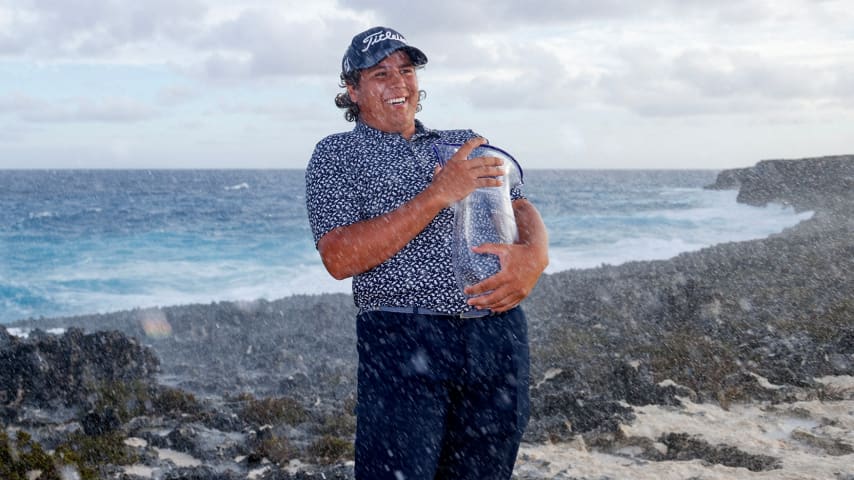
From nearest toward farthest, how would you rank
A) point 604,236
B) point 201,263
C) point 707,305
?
1. point 707,305
2. point 201,263
3. point 604,236

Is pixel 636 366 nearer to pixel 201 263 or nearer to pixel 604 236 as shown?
pixel 201 263

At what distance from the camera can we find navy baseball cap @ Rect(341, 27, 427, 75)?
8.70ft

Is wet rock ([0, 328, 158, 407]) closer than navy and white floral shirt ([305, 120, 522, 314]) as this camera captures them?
No

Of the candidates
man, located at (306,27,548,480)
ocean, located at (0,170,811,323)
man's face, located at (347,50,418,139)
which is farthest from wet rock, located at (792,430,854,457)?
ocean, located at (0,170,811,323)

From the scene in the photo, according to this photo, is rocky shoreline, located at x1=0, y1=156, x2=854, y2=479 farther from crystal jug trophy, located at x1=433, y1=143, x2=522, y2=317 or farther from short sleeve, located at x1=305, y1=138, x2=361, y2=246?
short sleeve, located at x1=305, y1=138, x2=361, y2=246

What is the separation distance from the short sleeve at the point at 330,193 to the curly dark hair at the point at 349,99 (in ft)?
1.06

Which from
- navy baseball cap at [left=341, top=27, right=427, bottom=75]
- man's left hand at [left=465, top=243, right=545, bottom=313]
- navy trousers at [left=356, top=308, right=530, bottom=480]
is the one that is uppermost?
navy baseball cap at [left=341, top=27, right=427, bottom=75]

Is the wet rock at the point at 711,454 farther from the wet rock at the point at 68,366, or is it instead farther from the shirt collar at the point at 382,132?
the wet rock at the point at 68,366

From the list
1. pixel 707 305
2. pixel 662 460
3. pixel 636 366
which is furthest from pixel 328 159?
pixel 707 305

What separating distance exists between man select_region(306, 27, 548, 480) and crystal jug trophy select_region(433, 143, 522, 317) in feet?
0.11

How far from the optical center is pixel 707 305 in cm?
1024

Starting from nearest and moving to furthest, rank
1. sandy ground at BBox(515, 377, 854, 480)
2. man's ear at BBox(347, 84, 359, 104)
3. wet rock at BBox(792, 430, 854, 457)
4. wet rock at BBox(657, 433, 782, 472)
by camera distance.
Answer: man's ear at BBox(347, 84, 359, 104)
sandy ground at BBox(515, 377, 854, 480)
wet rock at BBox(657, 433, 782, 472)
wet rock at BBox(792, 430, 854, 457)

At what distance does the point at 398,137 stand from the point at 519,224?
56 cm

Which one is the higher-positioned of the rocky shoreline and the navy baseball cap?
the navy baseball cap
